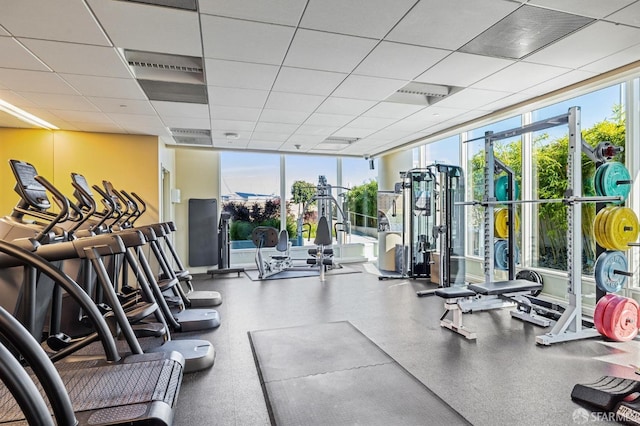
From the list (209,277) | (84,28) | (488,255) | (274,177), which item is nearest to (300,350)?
(488,255)

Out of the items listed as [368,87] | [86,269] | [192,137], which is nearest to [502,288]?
[368,87]

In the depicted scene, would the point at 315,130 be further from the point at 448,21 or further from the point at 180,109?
the point at 448,21

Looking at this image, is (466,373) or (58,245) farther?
(466,373)

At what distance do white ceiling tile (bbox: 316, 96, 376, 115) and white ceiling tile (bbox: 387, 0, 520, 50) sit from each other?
4.98 feet

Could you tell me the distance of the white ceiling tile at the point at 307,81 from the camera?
342 cm

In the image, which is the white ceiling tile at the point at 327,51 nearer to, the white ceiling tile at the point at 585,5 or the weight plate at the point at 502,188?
the white ceiling tile at the point at 585,5

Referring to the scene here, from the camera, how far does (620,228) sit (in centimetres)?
334

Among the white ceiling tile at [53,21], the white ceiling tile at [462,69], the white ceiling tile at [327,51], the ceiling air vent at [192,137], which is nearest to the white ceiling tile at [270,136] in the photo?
the ceiling air vent at [192,137]

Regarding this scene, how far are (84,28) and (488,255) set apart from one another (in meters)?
4.58

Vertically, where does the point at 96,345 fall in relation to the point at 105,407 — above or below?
below

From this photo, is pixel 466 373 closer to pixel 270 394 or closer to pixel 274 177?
pixel 270 394

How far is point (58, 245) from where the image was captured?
101 inches

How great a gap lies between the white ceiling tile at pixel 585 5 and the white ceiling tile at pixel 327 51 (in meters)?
1.16

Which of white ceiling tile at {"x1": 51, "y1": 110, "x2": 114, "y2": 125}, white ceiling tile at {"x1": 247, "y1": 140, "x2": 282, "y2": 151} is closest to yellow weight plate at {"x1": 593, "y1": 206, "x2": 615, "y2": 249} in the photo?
white ceiling tile at {"x1": 247, "y1": 140, "x2": 282, "y2": 151}
